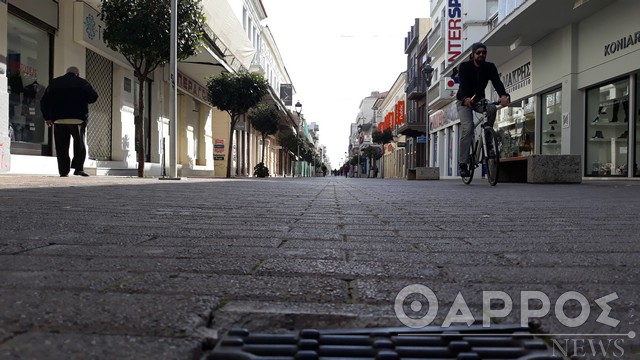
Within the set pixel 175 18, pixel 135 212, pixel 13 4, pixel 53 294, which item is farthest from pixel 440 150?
pixel 53 294

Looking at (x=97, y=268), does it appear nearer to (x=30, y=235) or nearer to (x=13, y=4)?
(x=30, y=235)

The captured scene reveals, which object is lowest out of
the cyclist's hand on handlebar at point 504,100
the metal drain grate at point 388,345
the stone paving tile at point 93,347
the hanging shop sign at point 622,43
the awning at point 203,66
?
the metal drain grate at point 388,345

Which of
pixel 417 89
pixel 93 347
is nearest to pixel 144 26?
pixel 93 347

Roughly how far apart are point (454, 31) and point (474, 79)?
704 inches

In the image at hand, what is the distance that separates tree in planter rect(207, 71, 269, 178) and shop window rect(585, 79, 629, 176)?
40.8ft

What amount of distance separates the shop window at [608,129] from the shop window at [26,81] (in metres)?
13.3

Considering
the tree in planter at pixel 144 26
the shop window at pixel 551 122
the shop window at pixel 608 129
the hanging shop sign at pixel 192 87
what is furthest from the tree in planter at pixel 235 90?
the shop window at pixel 608 129

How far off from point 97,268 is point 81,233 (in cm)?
95

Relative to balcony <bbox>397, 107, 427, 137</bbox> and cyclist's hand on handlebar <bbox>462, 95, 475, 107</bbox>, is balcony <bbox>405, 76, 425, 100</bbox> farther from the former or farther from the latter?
cyclist's hand on handlebar <bbox>462, 95, 475, 107</bbox>

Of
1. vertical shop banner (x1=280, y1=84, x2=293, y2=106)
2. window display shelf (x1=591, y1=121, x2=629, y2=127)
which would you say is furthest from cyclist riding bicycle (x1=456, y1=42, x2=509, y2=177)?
vertical shop banner (x1=280, y1=84, x2=293, y2=106)

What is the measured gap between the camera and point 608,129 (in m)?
12.8

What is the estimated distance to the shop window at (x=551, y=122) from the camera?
1491cm

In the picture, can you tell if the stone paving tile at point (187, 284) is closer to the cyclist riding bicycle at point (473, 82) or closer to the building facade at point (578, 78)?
the cyclist riding bicycle at point (473, 82)

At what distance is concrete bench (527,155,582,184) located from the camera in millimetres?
10344
